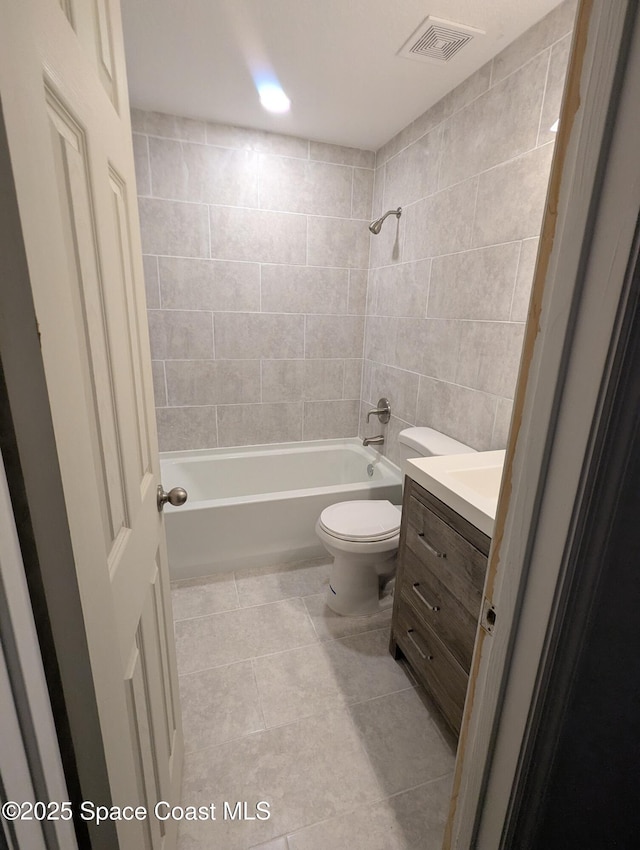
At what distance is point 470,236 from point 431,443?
3.18 ft

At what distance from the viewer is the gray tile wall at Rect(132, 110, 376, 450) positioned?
230cm

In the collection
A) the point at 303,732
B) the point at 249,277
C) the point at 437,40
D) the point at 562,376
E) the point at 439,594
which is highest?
the point at 437,40

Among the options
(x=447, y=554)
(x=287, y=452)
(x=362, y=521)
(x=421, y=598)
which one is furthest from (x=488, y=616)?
(x=287, y=452)

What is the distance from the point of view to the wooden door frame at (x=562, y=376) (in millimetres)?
378

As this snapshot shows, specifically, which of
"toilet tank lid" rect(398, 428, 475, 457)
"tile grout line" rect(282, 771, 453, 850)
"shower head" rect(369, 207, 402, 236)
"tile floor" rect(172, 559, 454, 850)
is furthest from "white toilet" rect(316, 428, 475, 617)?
"shower head" rect(369, 207, 402, 236)

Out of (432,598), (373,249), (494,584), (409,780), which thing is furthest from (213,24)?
(409,780)

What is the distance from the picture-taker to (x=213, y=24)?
57.7 inches

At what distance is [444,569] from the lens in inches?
50.6

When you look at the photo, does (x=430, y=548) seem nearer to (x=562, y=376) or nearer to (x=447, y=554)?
(x=447, y=554)

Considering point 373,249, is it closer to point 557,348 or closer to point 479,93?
point 479,93

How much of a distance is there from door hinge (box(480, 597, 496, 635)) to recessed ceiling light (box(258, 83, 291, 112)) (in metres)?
2.32

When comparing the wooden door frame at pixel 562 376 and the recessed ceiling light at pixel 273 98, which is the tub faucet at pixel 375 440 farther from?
the wooden door frame at pixel 562 376

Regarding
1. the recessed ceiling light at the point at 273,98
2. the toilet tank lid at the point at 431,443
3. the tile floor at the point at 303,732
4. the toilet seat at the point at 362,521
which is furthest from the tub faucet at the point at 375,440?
the recessed ceiling light at the point at 273,98

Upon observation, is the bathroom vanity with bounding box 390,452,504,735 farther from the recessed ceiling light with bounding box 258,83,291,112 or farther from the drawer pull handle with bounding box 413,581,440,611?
the recessed ceiling light with bounding box 258,83,291,112
